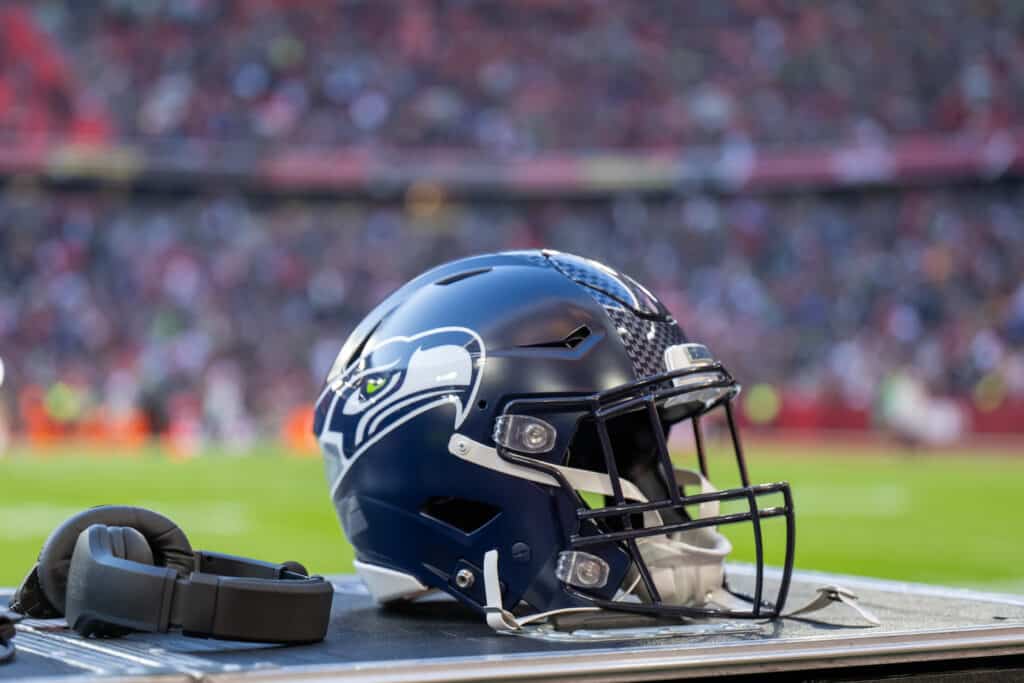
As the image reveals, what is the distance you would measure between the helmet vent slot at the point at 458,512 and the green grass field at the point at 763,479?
3451mm

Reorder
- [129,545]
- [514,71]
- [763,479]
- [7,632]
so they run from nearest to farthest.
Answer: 1. [7,632]
2. [129,545]
3. [763,479]
4. [514,71]

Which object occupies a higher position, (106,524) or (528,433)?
(528,433)

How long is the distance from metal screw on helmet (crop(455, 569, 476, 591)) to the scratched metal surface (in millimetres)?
68

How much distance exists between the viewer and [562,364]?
229cm

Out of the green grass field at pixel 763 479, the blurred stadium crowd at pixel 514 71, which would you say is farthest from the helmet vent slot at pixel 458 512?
the blurred stadium crowd at pixel 514 71

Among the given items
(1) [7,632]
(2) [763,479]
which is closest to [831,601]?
(1) [7,632]

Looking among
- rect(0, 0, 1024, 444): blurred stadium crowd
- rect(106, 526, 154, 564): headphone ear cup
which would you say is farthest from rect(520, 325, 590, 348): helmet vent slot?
rect(0, 0, 1024, 444): blurred stadium crowd

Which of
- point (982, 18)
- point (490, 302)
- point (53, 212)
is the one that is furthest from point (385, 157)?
point (490, 302)

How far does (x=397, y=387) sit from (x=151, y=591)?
65cm

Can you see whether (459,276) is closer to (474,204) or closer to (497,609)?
(497,609)

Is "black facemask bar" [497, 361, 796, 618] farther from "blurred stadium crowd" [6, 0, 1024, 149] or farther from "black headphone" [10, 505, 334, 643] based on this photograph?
"blurred stadium crowd" [6, 0, 1024, 149]

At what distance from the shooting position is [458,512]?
92.7 inches

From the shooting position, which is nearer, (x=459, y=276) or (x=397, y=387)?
(x=397, y=387)

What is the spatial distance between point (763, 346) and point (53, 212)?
12003 millimetres
